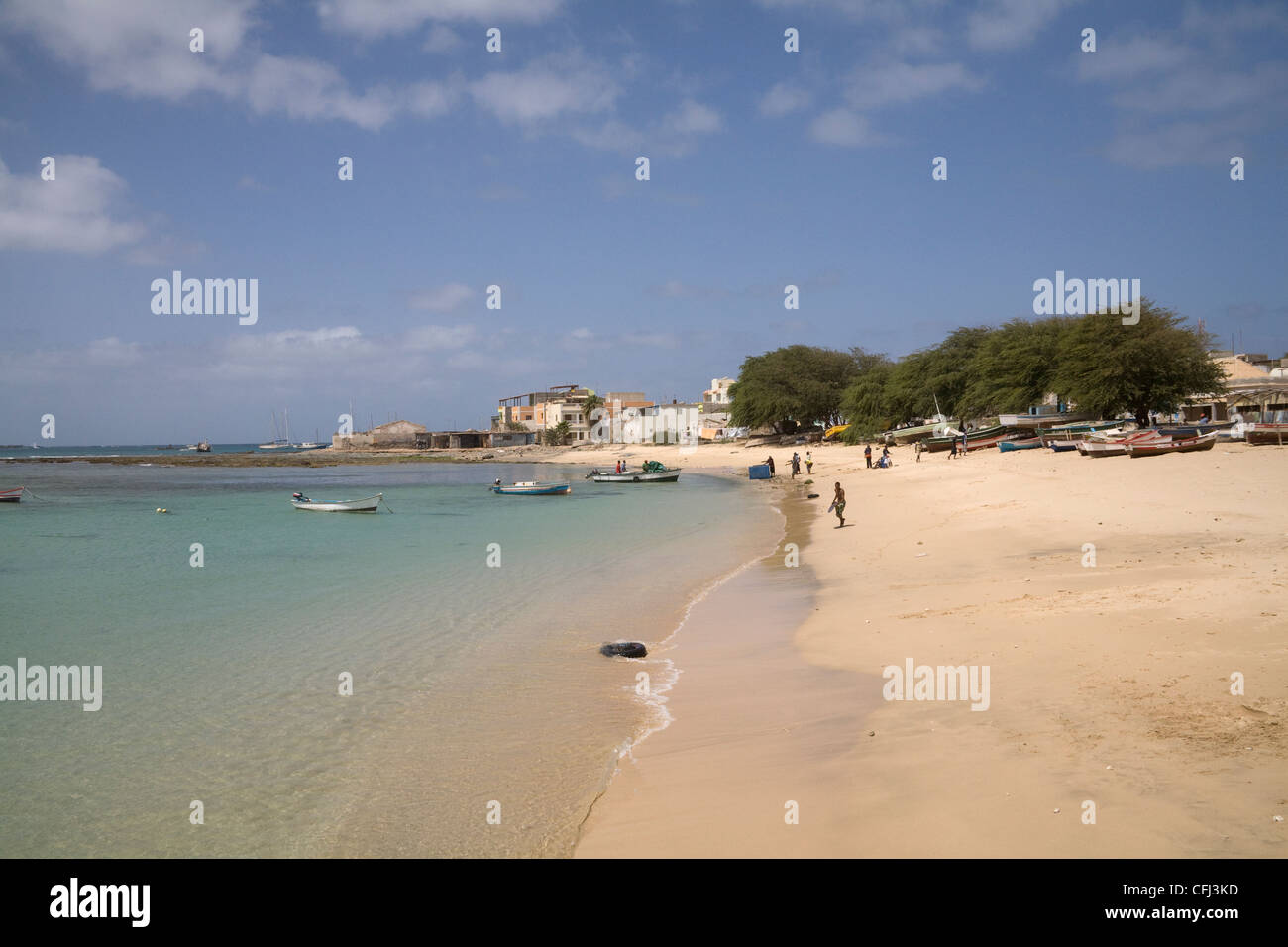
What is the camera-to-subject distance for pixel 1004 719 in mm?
7180

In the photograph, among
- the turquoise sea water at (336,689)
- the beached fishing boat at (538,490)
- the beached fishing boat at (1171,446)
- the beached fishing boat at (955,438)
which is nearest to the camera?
the turquoise sea water at (336,689)

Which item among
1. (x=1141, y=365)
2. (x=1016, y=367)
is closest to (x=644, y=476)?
(x=1016, y=367)

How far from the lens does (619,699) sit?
966 centimetres

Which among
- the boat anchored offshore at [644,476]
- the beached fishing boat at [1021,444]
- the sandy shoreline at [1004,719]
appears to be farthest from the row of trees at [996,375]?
the sandy shoreline at [1004,719]

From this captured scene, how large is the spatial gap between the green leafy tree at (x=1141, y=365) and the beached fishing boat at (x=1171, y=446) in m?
11.9

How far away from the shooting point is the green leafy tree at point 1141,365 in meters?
42.4

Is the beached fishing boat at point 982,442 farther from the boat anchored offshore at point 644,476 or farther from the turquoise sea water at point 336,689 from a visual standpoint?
the turquoise sea water at point 336,689

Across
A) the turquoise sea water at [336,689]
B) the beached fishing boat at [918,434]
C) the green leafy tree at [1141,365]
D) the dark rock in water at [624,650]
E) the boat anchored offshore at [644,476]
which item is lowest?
the turquoise sea water at [336,689]

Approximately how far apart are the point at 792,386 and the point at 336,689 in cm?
7952

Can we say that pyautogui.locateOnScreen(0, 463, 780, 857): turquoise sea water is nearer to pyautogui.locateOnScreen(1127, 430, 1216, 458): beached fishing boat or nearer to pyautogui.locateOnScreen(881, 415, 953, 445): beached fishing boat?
pyautogui.locateOnScreen(1127, 430, 1216, 458): beached fishing boat

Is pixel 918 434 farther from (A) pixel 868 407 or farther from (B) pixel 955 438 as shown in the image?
(A) pixel 868 407

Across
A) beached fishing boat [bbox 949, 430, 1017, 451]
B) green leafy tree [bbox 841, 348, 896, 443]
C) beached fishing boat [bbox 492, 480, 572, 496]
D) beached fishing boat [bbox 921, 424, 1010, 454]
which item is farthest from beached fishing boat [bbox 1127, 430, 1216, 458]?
green leafy tree [bbox 841, 348, 896, 443]
